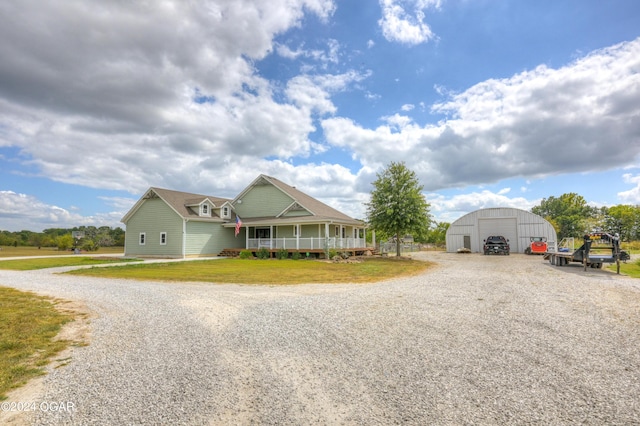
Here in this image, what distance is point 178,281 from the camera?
44.7 ft

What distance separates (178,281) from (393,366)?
11112 mm

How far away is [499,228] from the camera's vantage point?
36406 mm

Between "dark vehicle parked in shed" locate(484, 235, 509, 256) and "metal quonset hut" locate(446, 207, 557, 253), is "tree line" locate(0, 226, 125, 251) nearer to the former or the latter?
"metal quonset hut" locate(446, 207, 557, 253)

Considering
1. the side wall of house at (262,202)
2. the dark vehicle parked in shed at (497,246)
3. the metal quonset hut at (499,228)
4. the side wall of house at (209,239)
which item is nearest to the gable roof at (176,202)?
the side wall of house at (209,239)

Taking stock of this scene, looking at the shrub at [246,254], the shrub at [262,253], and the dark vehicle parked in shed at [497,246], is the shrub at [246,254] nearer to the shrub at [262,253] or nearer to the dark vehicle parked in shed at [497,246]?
the shrub at [262,253]

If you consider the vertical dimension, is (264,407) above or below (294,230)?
below

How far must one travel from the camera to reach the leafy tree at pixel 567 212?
64.1 meters

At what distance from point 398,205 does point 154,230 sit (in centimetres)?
1987

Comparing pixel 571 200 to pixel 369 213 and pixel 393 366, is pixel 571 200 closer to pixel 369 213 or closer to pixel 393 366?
pixel 369 213

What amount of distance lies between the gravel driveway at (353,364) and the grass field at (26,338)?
1.29 ft

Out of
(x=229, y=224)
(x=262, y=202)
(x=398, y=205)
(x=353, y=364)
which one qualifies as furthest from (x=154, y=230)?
(x=353, y=364)

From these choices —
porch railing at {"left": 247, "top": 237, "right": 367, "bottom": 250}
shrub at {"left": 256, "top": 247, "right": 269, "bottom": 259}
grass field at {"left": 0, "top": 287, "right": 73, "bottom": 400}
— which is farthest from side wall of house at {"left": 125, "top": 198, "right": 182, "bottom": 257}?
grass field at {"left": 0, "top": 287, "right": 73, "bottom": 400}

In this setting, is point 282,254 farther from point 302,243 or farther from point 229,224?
point 229,224

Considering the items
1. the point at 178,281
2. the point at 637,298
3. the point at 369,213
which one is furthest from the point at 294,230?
the point at 637,298
